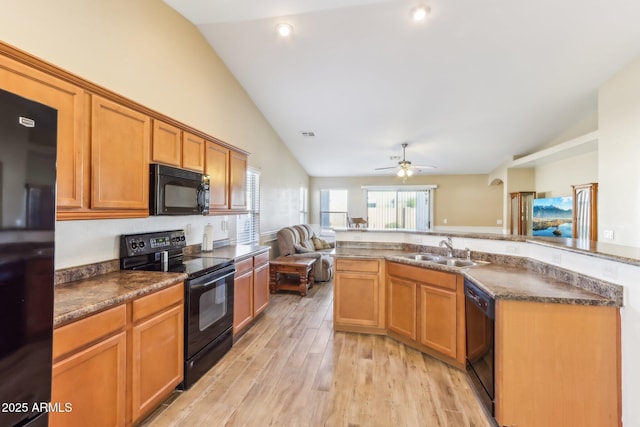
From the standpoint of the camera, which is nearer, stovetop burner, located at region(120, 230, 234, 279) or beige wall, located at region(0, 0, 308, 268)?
beige wall, located at region(0, 0, 308, 268)

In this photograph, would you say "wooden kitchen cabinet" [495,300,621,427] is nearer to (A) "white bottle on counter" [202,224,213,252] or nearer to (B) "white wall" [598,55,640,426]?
(B) "white wall" [598,55,640,426]

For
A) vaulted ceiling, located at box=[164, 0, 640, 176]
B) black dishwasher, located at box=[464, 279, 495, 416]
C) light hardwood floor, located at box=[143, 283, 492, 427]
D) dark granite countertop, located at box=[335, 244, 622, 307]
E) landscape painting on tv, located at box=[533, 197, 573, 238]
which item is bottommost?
light hardwood floor, located at box=[143, 283, 492, 427]

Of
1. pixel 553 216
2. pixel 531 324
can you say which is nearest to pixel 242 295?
pixel 531 324

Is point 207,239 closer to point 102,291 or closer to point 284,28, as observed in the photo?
point 102,291

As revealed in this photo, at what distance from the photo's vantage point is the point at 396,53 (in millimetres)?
3400

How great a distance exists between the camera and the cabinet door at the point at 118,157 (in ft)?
5.88

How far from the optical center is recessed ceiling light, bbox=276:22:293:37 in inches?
119

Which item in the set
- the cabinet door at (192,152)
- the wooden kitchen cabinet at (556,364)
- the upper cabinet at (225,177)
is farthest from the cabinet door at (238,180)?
the wooden kitchen cabinet at (556,364)

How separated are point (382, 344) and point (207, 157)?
8.93 ft

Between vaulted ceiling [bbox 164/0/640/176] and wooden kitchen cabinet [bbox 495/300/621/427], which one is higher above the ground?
vaulted ceiling [bbox 164/0/640/176]

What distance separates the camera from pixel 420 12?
107 inches

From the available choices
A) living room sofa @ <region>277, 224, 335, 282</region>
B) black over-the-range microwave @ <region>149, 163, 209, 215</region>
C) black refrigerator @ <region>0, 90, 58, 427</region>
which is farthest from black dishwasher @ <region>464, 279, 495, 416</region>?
living room sofa @ <region>277, 224, 335, 282</region>

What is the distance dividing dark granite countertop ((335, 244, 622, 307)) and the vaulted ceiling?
8.08 feet

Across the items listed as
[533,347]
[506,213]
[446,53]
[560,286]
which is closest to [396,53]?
[446,53]
